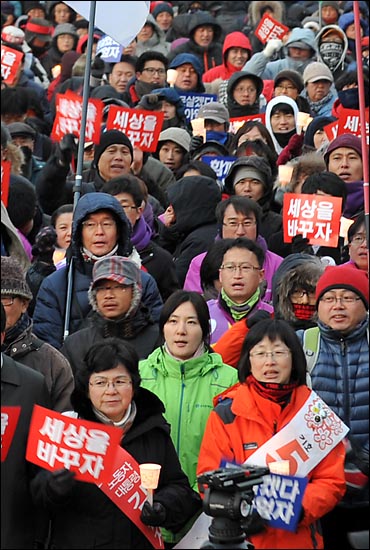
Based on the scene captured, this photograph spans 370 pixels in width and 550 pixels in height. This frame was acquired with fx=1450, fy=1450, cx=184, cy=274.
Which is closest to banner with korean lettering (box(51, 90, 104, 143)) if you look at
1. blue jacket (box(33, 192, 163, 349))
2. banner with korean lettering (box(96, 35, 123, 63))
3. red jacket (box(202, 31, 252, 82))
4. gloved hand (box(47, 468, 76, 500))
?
blue jacket (box(33, 192, 163, 349))

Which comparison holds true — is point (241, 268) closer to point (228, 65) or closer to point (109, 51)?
point (109, 51)

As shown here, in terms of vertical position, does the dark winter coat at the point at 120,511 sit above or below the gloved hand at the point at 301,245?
below

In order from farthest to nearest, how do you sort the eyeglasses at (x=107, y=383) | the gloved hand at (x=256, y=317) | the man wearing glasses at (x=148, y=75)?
the man wearing glasses at (x=148, y=75) < the gloved hand at (x=256, y=317) < the eyeglasses at (x=107, y=383)

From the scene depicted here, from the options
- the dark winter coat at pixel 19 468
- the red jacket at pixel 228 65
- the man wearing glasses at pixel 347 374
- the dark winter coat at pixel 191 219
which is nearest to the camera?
the dark winter coat at pixel 19 468

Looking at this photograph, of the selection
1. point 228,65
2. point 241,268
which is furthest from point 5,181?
point 228,65

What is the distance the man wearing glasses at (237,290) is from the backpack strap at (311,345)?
0.75 meters

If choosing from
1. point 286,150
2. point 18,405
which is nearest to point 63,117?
point 286,150

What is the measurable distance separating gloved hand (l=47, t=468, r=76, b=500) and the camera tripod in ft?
2.02

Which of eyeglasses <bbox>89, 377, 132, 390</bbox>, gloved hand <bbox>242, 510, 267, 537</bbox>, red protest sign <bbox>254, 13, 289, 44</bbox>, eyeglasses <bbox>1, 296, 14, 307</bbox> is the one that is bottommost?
gloved hand <bbox>242, 510, 267, 537</bbox>

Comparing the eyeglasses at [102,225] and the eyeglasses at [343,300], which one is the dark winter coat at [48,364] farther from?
the eyeglasses at [102,225]

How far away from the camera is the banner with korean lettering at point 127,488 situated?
6.40m

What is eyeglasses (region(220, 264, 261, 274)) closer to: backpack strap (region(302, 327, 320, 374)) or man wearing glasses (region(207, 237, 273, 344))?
man wearing glasses (region(207, 237, 273, 344))

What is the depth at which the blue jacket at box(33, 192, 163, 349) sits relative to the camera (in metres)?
8.37

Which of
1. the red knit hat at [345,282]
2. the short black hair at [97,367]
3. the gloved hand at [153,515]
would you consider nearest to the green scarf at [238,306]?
the red knit hat at [345,282]
